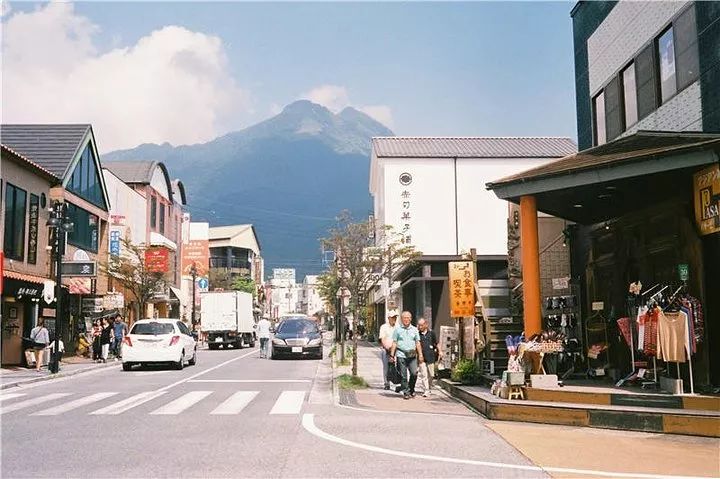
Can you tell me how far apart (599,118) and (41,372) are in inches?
719

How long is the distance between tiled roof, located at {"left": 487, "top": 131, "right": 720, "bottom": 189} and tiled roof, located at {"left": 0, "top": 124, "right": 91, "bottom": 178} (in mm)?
22955

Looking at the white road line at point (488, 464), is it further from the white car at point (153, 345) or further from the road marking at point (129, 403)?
the white car at point (153, 345)

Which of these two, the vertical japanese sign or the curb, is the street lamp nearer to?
the curb

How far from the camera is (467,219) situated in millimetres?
48750

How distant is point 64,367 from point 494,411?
59.7 feet

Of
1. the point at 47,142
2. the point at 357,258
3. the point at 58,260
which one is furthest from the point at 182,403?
the point at 47,142

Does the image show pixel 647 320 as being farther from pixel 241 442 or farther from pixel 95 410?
pixel 95 410

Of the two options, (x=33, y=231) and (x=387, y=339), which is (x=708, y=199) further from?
(x=33, y=231)

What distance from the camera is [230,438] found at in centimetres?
960

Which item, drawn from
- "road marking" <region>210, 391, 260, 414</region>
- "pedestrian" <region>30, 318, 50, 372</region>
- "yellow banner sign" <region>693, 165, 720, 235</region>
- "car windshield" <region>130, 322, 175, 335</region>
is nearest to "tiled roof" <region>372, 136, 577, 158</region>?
"car windshield" <region>130, 322, 175, 335</region>

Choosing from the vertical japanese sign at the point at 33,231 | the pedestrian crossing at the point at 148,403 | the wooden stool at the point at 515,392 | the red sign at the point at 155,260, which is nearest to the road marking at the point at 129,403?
the pedestrian crossing at the point at 148,403

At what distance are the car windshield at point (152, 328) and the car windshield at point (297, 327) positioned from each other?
6.96 m

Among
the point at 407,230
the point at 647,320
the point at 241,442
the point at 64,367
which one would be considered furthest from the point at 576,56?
the point at 407,230

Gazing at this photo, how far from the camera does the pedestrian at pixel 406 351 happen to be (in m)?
14.9
